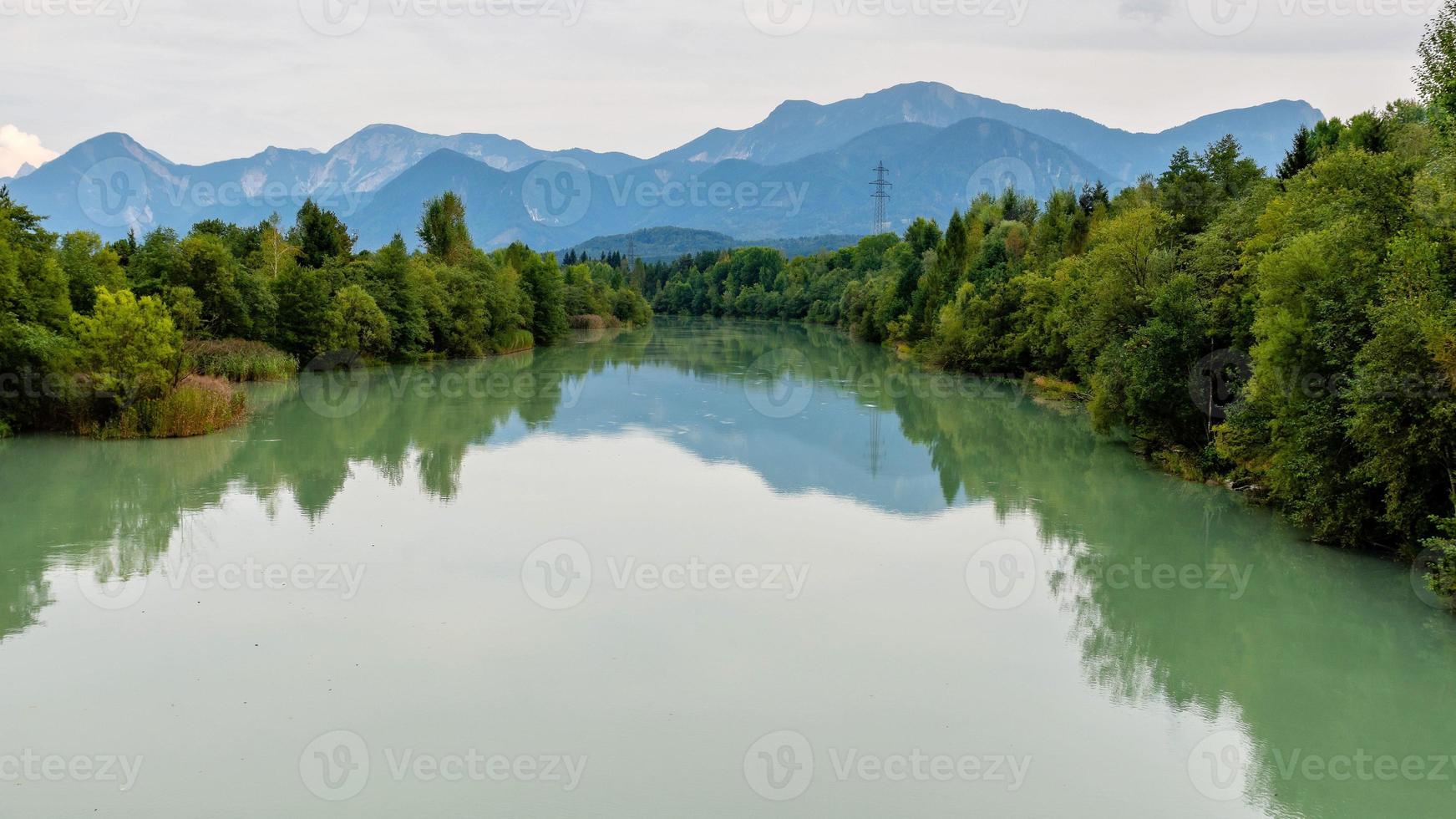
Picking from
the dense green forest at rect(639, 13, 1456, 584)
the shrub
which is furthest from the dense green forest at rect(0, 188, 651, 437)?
the dense green forest at rect(639, 13, 1456, 584)

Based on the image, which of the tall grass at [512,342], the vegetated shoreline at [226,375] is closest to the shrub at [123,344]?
the vegetated shoreline at [226,375]

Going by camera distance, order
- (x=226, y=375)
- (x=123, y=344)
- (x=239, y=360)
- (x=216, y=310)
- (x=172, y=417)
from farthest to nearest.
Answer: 1. (x=239, y=360)
2. (x=216, y=310)
3. (x=226, y=375)
4. (x=172, y=417)
5. (x=123, y=344)

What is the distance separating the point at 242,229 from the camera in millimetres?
58844

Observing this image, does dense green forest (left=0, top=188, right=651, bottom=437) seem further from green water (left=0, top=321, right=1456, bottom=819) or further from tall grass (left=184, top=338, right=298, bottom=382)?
green water (left=0, top=321, right=1456, bottom=819)

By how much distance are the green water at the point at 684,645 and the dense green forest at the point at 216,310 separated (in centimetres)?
177

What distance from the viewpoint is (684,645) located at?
13531 millimetres

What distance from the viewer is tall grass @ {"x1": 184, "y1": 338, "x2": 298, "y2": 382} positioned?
3897cm

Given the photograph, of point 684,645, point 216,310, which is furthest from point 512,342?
point 684,645

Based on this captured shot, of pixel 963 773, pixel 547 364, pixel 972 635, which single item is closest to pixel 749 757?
pixel 963 773

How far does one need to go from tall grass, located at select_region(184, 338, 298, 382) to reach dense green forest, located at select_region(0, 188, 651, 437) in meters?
0.07

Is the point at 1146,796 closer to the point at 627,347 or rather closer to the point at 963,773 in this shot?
the point at 963,773

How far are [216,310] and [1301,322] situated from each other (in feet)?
118

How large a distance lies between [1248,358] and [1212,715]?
12236mm

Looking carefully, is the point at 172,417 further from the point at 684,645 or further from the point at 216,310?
the point at 684,645
